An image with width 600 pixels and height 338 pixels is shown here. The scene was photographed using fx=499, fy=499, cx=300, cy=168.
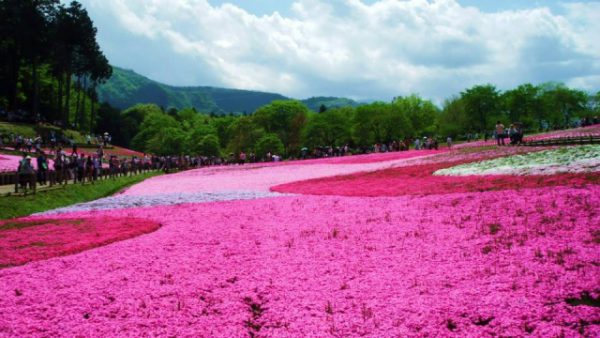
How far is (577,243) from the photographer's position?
458 inches

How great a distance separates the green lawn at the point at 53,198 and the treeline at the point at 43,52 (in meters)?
50.2


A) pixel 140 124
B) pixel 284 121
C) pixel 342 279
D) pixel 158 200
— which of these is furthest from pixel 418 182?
pixel 140 124

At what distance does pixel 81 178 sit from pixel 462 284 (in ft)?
110

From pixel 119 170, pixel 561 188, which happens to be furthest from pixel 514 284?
pixel 119 170

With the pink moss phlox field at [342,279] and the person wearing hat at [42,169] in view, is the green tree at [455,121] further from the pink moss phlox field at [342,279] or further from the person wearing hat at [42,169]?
the pink moss phlox field at [342,279]

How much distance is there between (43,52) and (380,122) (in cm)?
7026

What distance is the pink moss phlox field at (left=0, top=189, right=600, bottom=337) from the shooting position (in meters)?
8.59

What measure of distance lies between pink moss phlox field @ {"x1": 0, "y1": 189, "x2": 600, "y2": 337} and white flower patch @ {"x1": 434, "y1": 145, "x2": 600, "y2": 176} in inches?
246

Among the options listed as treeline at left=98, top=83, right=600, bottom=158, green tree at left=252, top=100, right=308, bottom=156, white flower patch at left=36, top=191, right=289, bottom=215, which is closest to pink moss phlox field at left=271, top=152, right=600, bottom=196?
white flower patch at left=36, top=191, right=289, bottom=215

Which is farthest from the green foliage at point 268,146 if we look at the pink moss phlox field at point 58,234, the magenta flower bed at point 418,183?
the pink moss phlox field at point 58,234

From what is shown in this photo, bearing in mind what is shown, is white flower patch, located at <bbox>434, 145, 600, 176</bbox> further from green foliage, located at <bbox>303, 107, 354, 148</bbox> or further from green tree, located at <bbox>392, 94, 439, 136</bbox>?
green tree, located at <bbox>392, 94, 439, 136</bbox>

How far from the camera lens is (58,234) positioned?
55.9 ft

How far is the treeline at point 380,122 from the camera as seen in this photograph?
11550 cm

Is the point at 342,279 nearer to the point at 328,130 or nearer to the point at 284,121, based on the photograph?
the point at 328,130
